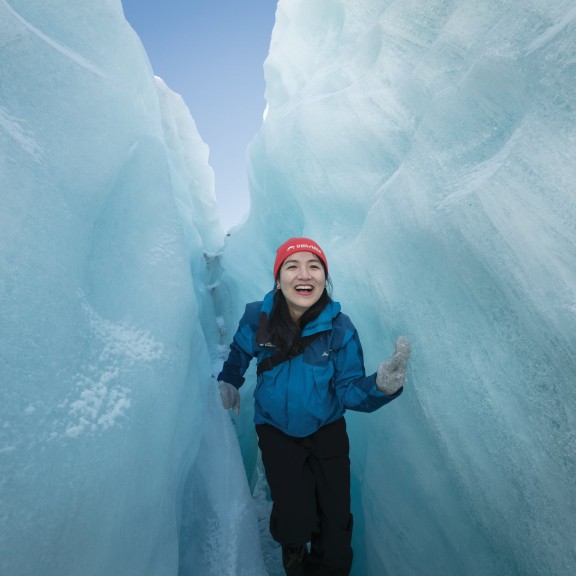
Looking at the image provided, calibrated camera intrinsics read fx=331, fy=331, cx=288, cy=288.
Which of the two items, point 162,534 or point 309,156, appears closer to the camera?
point 162,534

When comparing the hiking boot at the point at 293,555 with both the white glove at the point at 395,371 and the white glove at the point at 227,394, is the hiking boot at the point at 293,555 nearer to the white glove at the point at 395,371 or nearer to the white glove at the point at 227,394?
the white glove at the point at 227,394

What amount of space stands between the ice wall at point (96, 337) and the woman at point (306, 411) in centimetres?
48

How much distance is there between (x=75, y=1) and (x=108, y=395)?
2067mm

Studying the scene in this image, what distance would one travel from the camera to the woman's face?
148cm

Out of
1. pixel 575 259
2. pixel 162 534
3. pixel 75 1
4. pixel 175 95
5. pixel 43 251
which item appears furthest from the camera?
pixel 175 95

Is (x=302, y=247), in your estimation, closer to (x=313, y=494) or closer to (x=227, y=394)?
(x=227, y=394)

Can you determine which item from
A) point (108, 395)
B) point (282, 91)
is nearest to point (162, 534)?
point (108, 395)

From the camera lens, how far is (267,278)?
384cm

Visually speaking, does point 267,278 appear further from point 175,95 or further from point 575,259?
point 175,95

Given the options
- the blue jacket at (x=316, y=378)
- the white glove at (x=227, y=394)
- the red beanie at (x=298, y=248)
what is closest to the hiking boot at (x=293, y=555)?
the blue jacket at (x=316, y=378)

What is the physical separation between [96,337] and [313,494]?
1.15 m

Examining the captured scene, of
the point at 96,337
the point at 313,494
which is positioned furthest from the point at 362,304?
the point at 96,337

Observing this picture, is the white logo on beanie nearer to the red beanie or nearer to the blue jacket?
the red beanie

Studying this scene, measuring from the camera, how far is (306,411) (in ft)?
4.62
